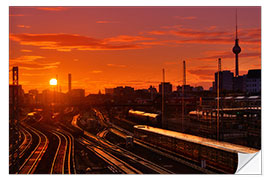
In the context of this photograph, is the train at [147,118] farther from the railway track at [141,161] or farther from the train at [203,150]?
the train at [203,150]

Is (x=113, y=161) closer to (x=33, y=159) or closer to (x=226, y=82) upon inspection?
(x=33, y=159)

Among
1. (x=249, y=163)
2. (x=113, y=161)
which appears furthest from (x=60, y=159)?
(x=249, y=163)

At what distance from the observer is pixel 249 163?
15.8 m

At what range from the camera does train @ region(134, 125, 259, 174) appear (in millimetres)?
15509

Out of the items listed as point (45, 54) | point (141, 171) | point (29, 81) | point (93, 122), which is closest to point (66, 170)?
point (141, 171)

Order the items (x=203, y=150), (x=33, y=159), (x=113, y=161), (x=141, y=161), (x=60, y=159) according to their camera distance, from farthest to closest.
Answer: (x=33, y=159)
(x=60, y=159)
(x=113, y=161)
(x=141, y=161)
(x=203, y=150)

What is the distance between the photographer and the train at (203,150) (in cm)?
1551

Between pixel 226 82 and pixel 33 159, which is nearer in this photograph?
pixel 33 159

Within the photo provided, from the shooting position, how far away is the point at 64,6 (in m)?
19.0

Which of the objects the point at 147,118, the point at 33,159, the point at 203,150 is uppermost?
the point at 203,150

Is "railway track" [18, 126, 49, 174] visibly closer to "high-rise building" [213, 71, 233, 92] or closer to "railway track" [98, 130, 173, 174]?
"railway track" [98, 130, 173, 174]

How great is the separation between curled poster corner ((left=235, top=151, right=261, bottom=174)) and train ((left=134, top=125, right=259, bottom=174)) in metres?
0.22

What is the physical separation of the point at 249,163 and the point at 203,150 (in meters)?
2.66
